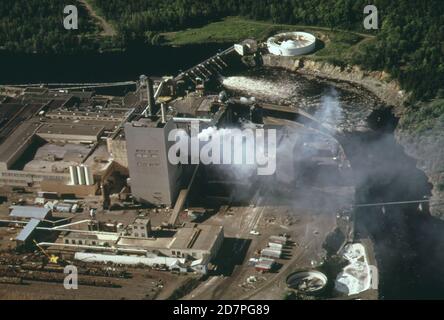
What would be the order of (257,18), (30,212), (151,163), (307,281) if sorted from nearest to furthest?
(307,281), (30,212), (151,163), (257,18)

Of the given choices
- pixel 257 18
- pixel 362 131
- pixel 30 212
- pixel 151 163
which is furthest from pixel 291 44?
pixel 30 212

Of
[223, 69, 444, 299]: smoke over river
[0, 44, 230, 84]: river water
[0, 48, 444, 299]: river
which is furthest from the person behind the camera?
[0, 44, 230, 84]: river water

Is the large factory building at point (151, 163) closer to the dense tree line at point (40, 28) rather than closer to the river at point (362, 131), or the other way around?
the river at point (362, 131)

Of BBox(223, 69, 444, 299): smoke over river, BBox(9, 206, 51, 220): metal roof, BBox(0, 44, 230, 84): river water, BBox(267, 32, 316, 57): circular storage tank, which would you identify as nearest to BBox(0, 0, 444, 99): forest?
BBox(0, 44, 230, 84): river water

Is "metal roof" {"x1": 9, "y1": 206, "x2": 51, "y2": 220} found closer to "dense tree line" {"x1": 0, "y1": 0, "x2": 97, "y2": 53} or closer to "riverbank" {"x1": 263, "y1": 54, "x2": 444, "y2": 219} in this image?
"riverbank" {"x1": 263, "y1": 54, "x2": 444, "y2": 219}

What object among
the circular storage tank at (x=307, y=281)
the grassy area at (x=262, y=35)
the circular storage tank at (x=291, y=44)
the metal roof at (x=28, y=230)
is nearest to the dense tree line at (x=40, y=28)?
the grassy area at (x=262, y=35)

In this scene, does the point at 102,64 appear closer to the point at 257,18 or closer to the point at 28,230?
the point at 257,18
